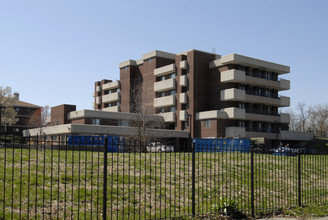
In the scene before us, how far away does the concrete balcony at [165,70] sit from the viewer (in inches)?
2677

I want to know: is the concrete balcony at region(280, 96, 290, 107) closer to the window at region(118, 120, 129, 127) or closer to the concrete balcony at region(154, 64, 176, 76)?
the concrete balcony at region(154, 64, 176, 76)

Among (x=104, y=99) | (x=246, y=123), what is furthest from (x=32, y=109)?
(x=246, y=123)

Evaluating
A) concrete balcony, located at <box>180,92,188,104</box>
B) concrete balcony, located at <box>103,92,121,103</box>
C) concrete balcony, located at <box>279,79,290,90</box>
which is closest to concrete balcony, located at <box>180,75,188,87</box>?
concrete balcony, located at <box>180,92,188,104</box>

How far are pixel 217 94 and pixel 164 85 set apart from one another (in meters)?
10.7

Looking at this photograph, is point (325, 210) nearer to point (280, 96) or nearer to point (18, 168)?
point (18, 168)

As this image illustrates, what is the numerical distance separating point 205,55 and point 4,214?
198ft

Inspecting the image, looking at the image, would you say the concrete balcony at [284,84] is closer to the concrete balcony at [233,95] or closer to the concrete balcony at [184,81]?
the concrete balcony at [233,95]

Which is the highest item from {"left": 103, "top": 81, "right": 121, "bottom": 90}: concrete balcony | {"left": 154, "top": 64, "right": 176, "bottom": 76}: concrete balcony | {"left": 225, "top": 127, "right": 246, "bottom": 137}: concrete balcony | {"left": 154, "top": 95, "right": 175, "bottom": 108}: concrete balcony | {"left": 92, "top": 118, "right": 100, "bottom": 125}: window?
{"left": 154, "top": 64, "right": 176, "bottom": 76}: concrete balcony

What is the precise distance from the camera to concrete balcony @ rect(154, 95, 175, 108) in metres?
68.1

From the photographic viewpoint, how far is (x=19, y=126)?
354ft

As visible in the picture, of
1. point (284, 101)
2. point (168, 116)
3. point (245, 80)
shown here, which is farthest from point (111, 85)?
point (284, 101)

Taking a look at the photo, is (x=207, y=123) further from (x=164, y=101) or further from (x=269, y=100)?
(x=269, y=100)

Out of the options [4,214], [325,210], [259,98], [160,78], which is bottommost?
[325,210]

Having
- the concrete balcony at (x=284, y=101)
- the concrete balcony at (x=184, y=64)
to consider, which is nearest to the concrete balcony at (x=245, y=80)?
the concrete balcony at (x=284, y=101)
